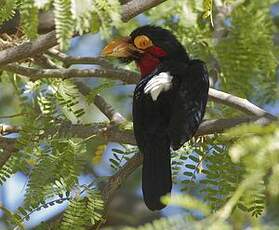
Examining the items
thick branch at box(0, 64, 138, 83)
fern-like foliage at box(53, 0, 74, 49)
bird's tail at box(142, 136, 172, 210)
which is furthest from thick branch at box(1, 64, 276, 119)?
fern-like foliage at box(53, 0, 74, 49)

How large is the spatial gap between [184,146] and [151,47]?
937mm

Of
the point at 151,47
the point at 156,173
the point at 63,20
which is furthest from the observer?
the point at 151,47

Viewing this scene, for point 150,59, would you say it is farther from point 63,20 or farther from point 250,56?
point 63,20

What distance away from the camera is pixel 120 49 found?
15.8ft

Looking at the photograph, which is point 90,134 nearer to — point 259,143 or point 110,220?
point 259,143

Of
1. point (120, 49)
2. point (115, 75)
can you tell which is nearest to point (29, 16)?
point (115, 75)

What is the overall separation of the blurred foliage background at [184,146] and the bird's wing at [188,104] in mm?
116

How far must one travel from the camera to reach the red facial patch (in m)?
4.91

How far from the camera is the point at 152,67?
Result: 4918 millimetres

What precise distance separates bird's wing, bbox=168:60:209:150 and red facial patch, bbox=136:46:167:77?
0.40 meters

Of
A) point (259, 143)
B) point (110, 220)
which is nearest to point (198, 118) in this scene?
point (259, 143)

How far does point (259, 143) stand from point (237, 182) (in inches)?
58.2

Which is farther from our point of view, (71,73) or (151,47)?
(151,47)

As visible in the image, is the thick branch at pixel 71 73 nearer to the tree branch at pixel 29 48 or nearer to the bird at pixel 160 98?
the bird at pixel 160 98
